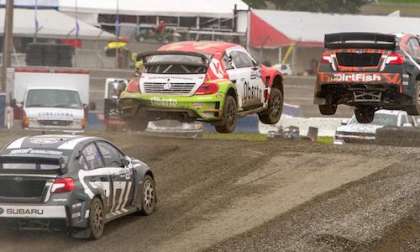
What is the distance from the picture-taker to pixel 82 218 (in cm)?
1375

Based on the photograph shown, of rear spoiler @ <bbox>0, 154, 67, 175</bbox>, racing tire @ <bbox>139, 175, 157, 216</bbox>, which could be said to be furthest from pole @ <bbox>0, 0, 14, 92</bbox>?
rear spoiler @ <bbox>0, 154, 67, 175</bbox>

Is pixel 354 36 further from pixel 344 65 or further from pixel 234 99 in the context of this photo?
pixel 234 99

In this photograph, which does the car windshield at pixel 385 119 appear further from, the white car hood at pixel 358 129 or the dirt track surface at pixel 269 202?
the dirt track surface at pixel 269 202

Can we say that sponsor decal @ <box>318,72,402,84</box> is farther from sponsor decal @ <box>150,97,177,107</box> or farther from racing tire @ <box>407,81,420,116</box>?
sponsor decal @ <box>150,97,177,107</box>

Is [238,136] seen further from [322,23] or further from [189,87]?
[322,23]

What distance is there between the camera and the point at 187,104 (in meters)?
19.0

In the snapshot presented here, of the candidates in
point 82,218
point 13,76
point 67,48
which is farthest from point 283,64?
point 82,218

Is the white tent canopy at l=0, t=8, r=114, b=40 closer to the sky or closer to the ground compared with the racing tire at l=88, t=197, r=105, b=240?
closer to the sky

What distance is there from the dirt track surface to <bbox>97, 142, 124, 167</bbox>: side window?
94 centimetres

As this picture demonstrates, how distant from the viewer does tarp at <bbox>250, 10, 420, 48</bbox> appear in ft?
183

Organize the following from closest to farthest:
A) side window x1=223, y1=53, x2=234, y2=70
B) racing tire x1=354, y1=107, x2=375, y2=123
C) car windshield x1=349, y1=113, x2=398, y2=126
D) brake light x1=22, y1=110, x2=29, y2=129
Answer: side window x1=223, y1=53, x2=234, y2=70, racing tire x1=354, y1=107, x2=375, y2=123, car windshield x1=349, y1=113, x2=398, y2=126, brake light x1=22, y1=110, x2=29, y2=129

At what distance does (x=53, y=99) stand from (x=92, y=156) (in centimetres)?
1800

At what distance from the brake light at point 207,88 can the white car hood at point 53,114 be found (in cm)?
1320

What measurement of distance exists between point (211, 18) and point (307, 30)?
18.0 feet
